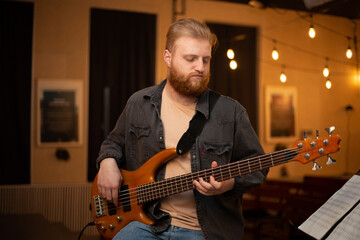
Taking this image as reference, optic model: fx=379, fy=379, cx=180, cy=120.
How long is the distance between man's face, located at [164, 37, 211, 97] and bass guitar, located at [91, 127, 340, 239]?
333 mm

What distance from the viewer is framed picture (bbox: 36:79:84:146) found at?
5051mm

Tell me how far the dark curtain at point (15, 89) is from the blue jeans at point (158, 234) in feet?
11.8

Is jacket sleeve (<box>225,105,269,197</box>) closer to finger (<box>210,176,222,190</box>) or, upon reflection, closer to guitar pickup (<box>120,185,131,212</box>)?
finger (<box>210,176,222,190</box>)

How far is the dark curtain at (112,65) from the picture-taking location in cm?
532

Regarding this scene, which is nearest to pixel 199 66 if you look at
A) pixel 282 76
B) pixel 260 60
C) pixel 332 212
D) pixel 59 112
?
pixel 332 212

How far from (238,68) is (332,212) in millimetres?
5038

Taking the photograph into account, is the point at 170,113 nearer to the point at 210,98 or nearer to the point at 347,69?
the point at 210,98

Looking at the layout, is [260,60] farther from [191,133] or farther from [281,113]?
[191,133]

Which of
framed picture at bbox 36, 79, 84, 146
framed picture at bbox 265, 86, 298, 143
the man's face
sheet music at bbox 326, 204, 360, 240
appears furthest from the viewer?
framed picture at bbox 265, 86, 298, 143

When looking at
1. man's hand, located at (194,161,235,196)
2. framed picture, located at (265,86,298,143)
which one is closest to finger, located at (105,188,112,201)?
man's hand, located at (194,161,235,196)

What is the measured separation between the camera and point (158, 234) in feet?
5.88

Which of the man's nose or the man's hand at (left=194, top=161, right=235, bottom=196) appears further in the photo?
the man's nose

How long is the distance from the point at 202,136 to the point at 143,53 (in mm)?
3928

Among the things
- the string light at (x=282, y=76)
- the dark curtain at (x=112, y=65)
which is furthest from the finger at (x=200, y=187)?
the string light at (x=282, y=76)
